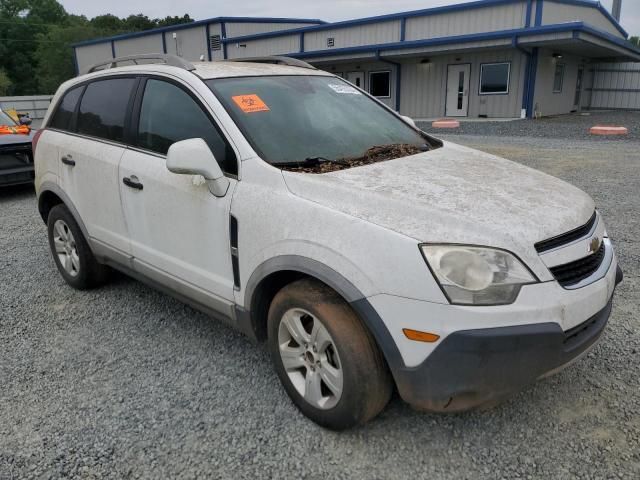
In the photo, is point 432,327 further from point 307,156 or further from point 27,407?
point 27,407

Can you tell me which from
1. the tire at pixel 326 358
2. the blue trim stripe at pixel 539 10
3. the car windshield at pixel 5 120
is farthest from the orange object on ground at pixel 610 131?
the tire at pixel 326 358

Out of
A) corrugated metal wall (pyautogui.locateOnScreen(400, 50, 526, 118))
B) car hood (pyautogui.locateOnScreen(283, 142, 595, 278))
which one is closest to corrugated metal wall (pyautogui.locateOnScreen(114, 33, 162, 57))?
corrugated metal wall (pyautogui.locateOnScreen(400, 50, 526, 118))

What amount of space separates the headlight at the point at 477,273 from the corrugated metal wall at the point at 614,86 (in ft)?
98.5

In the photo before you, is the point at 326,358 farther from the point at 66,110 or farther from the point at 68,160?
the point at 66,110

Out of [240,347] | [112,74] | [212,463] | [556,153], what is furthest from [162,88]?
[556,153]

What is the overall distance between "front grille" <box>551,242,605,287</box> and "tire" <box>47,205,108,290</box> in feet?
11.5

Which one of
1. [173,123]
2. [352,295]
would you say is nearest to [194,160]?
[173,123]

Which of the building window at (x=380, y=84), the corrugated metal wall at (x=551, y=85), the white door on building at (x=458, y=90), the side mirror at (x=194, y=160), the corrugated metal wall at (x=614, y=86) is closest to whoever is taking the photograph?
the side mirror at (x=194, y=160)

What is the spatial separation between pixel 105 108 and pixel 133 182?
34.6 inches

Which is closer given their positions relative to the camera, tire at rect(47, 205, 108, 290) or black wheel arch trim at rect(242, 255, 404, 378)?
black wheel arch trim at rect(242, 255, 404, 378)

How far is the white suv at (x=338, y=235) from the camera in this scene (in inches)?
85.6

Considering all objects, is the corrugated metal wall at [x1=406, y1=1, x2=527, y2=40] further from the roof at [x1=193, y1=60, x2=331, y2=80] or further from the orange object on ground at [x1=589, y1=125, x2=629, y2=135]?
the roof at [x1=193, y1=60, x2=331, y2=80]

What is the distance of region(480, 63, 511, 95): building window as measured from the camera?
21625 mm

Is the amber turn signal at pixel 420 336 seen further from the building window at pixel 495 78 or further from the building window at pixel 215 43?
the building window at pixel 215 43
